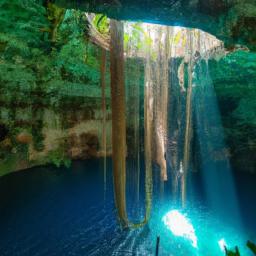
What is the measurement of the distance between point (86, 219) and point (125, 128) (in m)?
4.94

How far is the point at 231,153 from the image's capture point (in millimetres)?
12688

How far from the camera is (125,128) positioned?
407 centimetres

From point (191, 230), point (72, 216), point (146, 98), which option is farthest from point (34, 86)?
point (191, 230)

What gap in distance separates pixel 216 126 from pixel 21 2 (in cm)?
1108

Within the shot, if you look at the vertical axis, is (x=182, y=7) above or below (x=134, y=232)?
above

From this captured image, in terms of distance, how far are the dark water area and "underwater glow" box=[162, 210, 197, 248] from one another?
19 centimetres

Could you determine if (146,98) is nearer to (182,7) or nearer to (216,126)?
(182,7)

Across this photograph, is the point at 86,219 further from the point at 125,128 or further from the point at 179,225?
the point at 125,128

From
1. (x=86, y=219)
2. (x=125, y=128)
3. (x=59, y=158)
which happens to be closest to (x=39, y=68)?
(x=59, y=158)

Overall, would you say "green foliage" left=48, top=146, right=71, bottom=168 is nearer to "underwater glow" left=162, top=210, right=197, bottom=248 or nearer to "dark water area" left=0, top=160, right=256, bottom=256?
"dark water area" left=0, top=160, right=256, bottom=256

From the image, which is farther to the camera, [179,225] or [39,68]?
[39,68]

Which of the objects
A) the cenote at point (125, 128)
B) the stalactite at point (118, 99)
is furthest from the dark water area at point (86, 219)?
the stalactite at point (118, 99)

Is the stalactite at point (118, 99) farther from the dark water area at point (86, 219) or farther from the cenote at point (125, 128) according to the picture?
the dark water area at point (86, 219)

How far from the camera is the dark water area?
6008 mm
